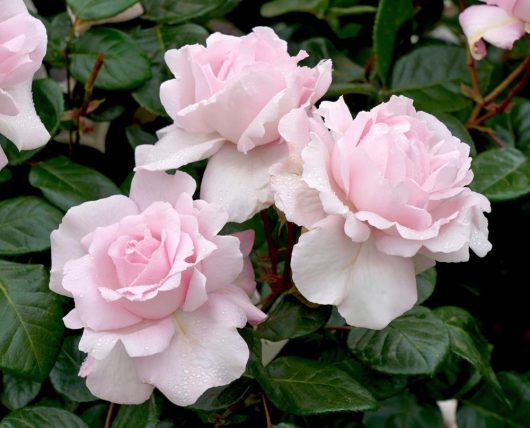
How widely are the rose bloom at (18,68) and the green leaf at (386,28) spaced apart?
0.47 meters

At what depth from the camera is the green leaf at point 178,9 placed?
1004 mm

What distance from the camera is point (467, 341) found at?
0.85 meters

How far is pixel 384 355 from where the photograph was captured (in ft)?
2.50

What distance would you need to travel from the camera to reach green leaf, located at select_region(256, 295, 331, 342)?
70 cm

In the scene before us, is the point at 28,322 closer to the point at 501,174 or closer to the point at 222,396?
the point at 222,396

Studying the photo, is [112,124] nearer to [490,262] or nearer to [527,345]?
[490,262]

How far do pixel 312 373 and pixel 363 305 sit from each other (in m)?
0.13

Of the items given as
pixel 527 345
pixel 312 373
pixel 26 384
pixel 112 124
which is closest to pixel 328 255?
pixel 312 373

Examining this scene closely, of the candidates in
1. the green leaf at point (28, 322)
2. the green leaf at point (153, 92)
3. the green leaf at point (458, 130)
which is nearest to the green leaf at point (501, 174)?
the green leaf at point (458, 130)

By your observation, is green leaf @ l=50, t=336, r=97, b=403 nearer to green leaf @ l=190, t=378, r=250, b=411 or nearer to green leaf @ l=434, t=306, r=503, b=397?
green leaf @ l=190, t=378, r=250, b=411

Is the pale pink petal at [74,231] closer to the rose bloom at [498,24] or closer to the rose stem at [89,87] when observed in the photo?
the rose stem at [89,87]

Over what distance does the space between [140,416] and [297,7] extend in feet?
2.20

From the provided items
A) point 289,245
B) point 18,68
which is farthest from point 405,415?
point 18,68

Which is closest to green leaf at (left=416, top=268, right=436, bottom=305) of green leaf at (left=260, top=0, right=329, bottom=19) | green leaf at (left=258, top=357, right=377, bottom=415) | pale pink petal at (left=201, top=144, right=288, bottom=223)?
green leaf at (left=258, top=357, right=377, bottom=415)
